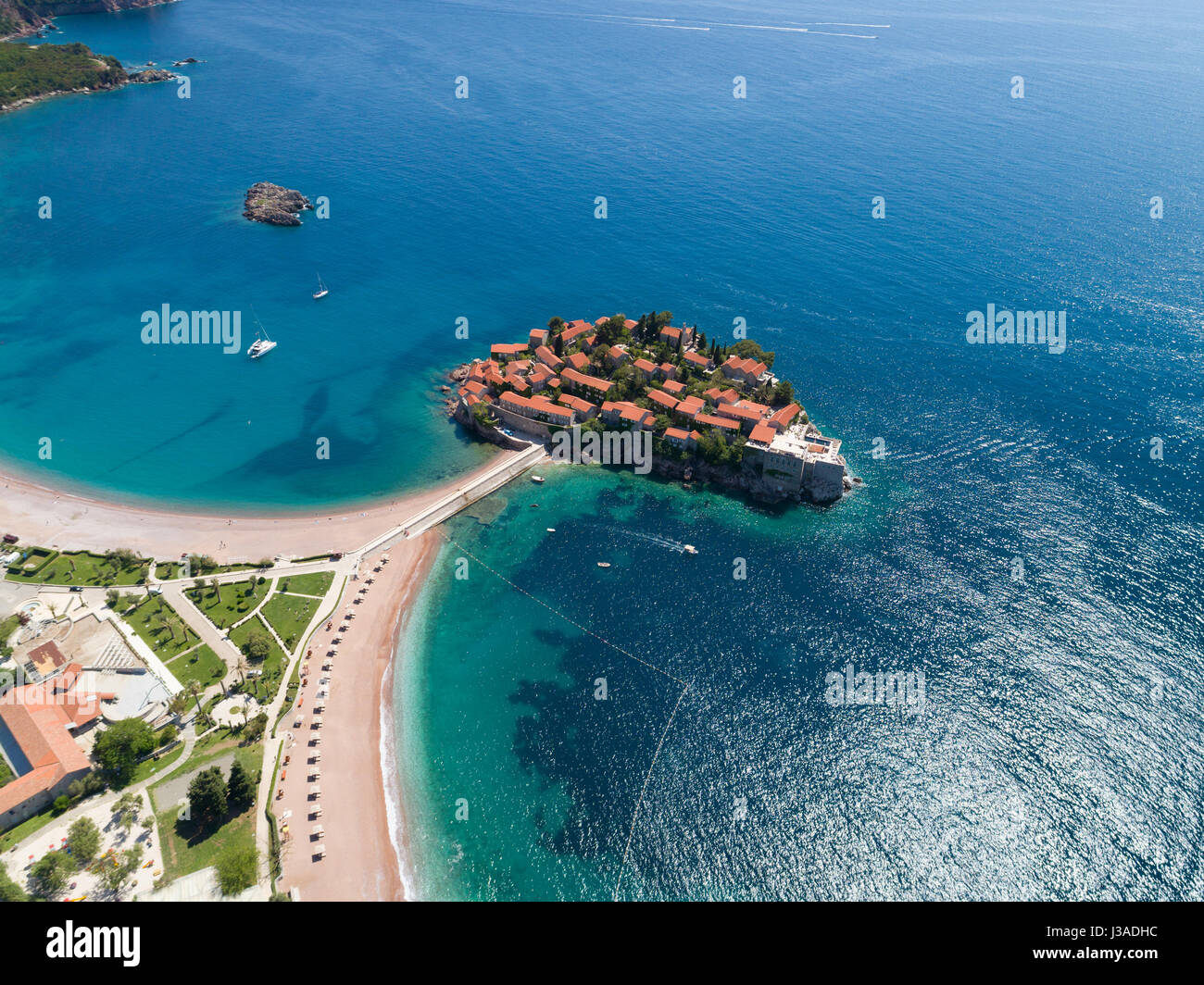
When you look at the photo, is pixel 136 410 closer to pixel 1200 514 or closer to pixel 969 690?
pixel 969 690

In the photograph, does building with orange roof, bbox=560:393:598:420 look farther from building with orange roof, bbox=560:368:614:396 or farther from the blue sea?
the blue sea

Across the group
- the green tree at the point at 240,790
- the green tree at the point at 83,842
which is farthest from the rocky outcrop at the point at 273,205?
the green tree at the point at 83,842

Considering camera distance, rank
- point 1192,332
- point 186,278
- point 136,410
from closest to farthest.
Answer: point 136,410
point 1192,332
point 186,278

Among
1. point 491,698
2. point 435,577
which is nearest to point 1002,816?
point 491,698

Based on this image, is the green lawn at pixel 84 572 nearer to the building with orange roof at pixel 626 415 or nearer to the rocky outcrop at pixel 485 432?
the rocky outcrop at pixel 485 432

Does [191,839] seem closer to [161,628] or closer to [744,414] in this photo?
[161,628]
